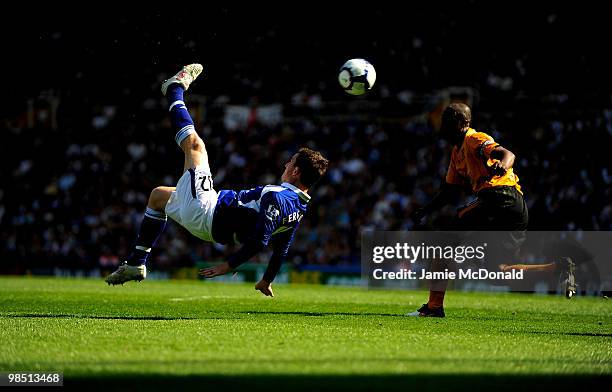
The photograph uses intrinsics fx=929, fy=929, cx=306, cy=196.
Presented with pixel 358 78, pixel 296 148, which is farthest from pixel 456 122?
pixel 296 148

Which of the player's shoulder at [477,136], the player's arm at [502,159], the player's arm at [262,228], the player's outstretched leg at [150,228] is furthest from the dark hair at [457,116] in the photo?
the player's outstretched leg at [150,228]

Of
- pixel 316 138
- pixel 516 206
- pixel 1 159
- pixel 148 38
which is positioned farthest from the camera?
pixel 1 159

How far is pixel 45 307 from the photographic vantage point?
37.2ft

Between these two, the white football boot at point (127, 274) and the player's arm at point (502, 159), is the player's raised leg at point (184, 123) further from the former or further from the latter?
the player's arm at point (502, 159)

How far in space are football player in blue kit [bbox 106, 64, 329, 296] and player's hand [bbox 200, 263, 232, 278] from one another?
1.03 ft

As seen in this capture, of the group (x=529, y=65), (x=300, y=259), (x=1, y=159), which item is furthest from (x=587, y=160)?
(x=1, y=159)

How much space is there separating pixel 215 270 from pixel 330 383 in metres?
2.86

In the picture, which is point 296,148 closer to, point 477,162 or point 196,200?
point 477,162

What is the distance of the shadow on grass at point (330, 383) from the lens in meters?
5.50

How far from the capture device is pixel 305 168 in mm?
9078

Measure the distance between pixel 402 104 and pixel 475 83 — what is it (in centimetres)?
204

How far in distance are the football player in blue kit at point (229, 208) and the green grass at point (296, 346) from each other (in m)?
0.76

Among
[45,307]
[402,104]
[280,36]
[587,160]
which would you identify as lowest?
[45,307]

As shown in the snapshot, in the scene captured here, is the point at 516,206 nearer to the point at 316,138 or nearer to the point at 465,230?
the point at 465,230
